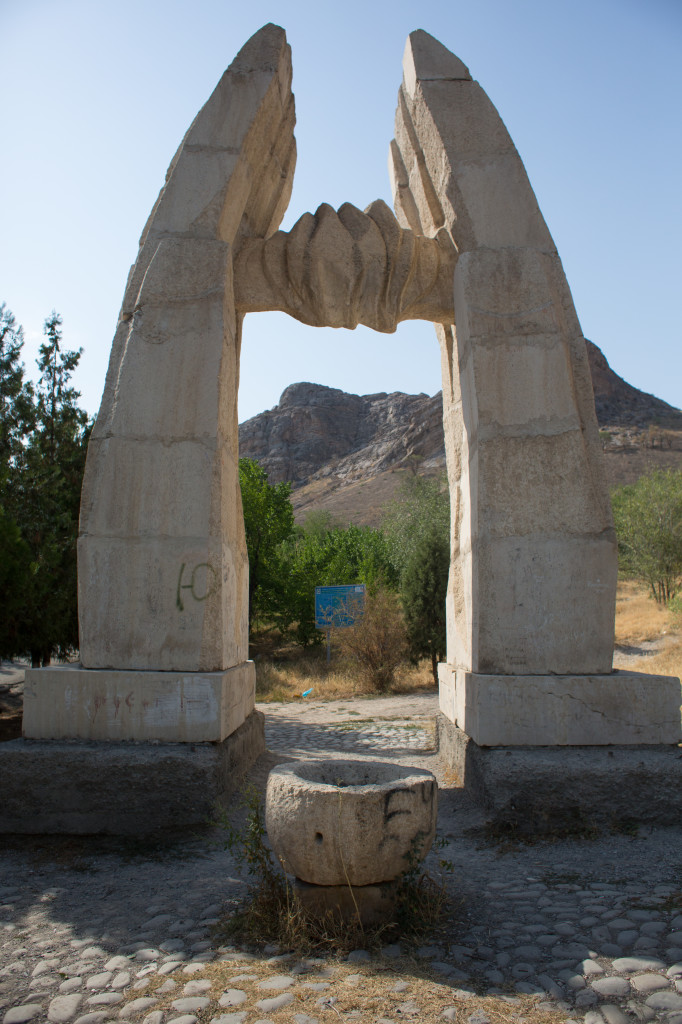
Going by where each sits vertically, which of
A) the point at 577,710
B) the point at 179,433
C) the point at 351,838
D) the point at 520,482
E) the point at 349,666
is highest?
the point at 179,433

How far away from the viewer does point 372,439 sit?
257 feet

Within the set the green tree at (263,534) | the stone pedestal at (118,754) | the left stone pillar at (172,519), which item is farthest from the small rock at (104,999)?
the green tree at (263,534)

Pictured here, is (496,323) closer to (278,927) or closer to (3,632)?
(278,927)

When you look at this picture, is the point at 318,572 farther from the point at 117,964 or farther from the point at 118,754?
the point at 117,964

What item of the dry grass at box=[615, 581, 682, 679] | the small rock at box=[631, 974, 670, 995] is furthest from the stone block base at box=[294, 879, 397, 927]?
the dry grass at box=[615, 581, 682, 679]

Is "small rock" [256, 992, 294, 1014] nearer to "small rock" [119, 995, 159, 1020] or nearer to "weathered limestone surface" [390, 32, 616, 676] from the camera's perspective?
"small rock" [119, 995, 159, 1020]

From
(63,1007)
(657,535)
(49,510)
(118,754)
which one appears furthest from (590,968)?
(657,535)

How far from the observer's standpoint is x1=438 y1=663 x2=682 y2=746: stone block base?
4086 millimetres

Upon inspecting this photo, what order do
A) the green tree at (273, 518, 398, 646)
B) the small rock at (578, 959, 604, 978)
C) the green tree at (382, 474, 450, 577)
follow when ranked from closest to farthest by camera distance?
the small rock at (578, 959, 604, 978) → the green tree at (273, 518, 398, 646) → the green tree at (382, 474, 450, 577)

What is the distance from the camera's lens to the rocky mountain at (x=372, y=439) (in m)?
51.3

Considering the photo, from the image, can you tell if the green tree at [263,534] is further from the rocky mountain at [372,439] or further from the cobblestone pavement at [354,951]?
the rocky mountain at [372,439]

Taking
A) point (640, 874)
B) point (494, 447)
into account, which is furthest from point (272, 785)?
point (494, 447)

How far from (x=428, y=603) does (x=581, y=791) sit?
9456 millimetres

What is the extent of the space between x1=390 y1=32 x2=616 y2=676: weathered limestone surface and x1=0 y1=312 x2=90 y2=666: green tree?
4.31 m
